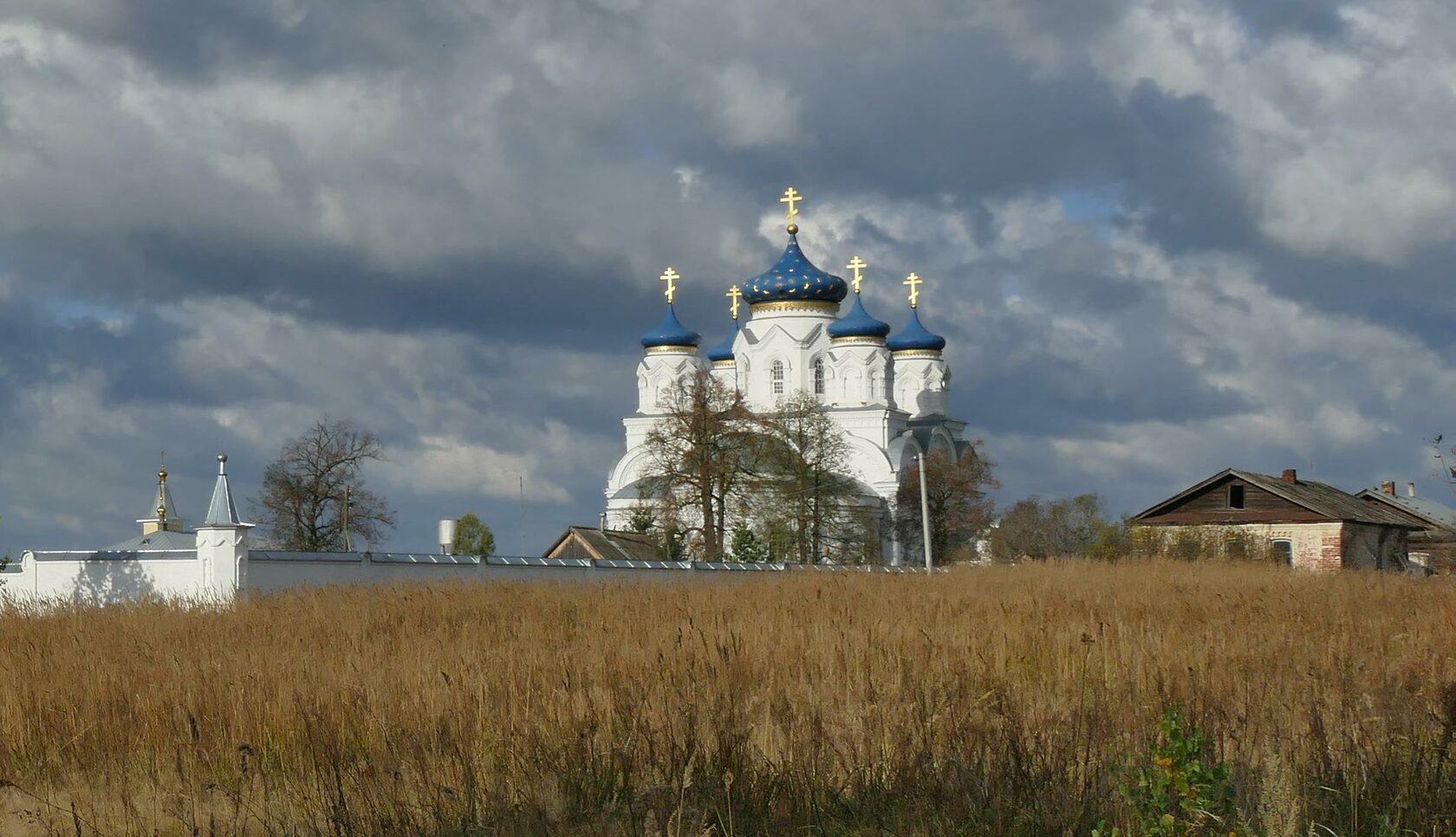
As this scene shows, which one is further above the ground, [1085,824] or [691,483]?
[691,483]

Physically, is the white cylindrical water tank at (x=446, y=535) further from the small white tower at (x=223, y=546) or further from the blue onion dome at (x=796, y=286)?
the blue onion dome at (x=796, y=286)

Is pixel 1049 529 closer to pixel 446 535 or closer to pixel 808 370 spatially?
pixel 808 370

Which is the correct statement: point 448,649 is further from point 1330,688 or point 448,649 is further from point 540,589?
point 540,589

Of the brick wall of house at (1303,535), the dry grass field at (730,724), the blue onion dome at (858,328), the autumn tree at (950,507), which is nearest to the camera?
the dry grass field at (730,724)

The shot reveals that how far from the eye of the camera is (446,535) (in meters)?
30.4

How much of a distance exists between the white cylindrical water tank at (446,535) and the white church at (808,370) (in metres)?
30.0

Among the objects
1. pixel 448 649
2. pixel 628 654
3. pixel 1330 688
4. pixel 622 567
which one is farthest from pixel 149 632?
pixel 622 567

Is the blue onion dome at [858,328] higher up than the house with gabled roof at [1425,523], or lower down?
higher up

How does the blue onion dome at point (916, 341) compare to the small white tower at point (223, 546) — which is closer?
the small white tower at point (223, 546)

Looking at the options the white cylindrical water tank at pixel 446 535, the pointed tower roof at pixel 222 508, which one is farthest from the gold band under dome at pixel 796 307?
the pointed tower roof at pixel 222 508

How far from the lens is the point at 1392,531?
4725cm

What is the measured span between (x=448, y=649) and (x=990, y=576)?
35.2 feet

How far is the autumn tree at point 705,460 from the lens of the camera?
4547cm

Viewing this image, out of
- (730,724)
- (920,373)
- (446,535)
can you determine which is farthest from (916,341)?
(730,724)
